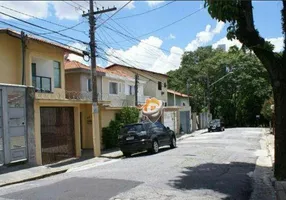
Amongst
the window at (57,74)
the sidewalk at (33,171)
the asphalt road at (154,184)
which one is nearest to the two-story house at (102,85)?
the window at (57,74)

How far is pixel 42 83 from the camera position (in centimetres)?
2195

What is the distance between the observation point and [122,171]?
13312 mm

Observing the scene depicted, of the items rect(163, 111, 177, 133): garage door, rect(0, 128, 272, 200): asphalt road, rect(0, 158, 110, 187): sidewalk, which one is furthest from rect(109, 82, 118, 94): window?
rect(0, 128, 272, 200): asphalt road

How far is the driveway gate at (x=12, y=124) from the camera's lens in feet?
47.8

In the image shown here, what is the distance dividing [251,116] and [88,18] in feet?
158

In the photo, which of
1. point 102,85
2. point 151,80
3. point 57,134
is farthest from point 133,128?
point 151,80

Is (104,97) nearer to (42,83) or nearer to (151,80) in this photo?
(42,83)

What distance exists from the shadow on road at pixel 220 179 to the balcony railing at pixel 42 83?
36.9 feet

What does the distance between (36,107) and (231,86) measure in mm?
49073

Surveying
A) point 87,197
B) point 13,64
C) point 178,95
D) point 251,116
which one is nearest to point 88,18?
point 13,64

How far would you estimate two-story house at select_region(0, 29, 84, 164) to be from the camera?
15.1 metres

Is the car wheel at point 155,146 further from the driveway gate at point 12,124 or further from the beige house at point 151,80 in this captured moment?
the beige house at point 151,80

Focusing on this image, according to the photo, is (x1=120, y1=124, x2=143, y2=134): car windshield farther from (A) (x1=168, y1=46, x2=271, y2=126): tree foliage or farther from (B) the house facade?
(A) (x1=168, y1=46, x2=271, y2=126): tree foliage

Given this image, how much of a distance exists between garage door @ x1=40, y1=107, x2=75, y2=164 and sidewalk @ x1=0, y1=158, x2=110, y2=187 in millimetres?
911
